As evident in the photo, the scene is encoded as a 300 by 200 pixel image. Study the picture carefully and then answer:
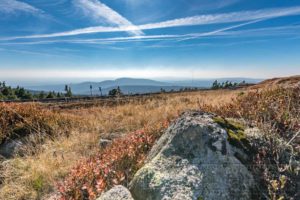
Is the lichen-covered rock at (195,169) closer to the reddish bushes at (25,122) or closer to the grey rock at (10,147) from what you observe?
the grey rock at (10,147)

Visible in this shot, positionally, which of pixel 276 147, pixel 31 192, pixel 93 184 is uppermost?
pixel 276 147

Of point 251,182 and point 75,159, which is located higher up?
point 251,182

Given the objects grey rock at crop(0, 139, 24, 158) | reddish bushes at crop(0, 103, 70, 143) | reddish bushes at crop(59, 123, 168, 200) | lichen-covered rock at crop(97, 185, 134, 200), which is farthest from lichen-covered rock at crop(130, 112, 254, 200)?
reddish bushes at crop(0, 103, 70, 143)

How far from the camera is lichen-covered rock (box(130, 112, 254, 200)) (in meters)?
3.31

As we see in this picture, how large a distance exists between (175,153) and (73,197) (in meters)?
1.81

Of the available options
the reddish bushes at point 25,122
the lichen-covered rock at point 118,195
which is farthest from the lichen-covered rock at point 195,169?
the reddish bushes at point 25,122

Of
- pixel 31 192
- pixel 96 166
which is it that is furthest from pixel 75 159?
pixel 96 166

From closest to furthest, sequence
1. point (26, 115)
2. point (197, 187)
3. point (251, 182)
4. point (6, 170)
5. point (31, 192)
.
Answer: point (197, 187) → point (251, 182) → point (31, 192) → point (6, 170) → point (26, 115)

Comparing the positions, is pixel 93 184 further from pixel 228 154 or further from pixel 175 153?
pixel 228 154

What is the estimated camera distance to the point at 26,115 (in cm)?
1034

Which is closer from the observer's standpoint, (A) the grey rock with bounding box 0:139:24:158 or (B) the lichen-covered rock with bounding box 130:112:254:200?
(B) the lichen-covered rock with bounding box 130:112:254:200

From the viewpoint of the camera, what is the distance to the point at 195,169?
3.46m

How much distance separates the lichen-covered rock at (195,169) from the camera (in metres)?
3.31

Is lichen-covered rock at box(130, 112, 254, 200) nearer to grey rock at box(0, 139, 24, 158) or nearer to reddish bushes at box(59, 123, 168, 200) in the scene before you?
reddish bushes at box(59, 123, 168, 200)
